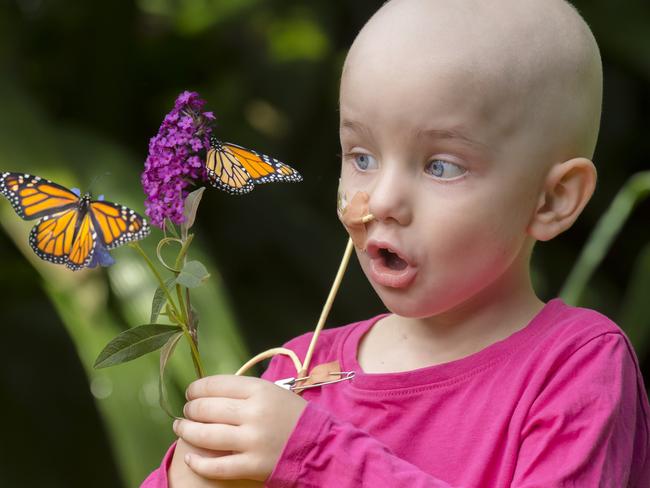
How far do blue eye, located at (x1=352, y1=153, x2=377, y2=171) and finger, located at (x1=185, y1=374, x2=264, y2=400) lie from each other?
22 centimetres

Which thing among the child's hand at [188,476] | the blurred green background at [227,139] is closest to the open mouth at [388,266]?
the child's hand at [188,476]

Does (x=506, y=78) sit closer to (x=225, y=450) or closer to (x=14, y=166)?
(x=225, y=450)

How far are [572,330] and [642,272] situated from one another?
1195 mm

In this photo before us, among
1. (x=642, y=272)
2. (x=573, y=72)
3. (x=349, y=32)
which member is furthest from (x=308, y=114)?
(x=573, y=72)

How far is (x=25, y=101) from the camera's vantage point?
7.30 ft

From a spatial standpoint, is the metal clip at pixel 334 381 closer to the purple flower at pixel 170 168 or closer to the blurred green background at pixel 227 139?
the purple flower at pixel 170 168

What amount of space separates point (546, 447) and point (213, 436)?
11.1 inches

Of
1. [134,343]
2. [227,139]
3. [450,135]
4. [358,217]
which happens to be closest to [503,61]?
[450,135]

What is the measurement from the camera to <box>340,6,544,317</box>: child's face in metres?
0.90

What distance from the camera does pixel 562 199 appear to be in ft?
3.15

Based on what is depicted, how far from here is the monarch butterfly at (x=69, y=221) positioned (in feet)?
2.76

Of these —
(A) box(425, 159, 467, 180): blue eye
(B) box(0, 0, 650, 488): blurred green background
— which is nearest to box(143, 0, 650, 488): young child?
(A) box(425, 159, 467, 180): blue eye

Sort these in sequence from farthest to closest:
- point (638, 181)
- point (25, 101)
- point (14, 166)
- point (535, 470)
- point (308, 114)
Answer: point (308, 114) < point (25, 101) < point (14, 166) < point (638, 181) < point (535, 470)

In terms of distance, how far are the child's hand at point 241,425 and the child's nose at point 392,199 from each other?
0.58ft
